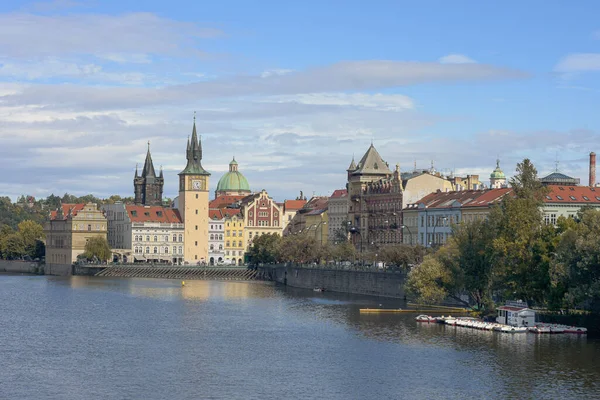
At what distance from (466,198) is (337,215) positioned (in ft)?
157

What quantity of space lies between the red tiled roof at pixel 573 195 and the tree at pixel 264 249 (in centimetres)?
5940

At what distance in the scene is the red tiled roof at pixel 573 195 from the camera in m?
130

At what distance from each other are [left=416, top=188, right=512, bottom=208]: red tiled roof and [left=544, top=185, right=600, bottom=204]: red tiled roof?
571cm

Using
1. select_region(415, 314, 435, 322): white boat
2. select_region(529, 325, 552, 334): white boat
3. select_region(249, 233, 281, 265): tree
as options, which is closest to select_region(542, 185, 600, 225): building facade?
select_region(415, 314, 435, 322): white boat

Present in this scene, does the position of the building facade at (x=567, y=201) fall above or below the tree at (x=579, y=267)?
above

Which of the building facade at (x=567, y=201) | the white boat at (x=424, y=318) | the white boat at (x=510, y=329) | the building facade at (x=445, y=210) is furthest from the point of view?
the building facade at (x=445, y=210)

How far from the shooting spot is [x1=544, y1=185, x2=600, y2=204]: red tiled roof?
428 ft

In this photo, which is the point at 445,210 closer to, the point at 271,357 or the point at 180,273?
the point at 180,273

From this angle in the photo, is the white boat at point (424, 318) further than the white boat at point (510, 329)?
Yes

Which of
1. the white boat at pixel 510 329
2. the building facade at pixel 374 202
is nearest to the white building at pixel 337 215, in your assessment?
the building facade at pixel 374 202

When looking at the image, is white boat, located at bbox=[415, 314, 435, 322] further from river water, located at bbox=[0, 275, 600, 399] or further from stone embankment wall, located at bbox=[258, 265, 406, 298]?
stone embankment wall, located at bbox=[258, 265, 406, 298]

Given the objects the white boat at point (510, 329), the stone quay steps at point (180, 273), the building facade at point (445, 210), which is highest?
the building facade at point (445, 210)

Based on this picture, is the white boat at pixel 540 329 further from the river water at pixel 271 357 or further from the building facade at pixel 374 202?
the building facade at pixel 374 202

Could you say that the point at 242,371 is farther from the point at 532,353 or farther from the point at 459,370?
the point at 532,353
